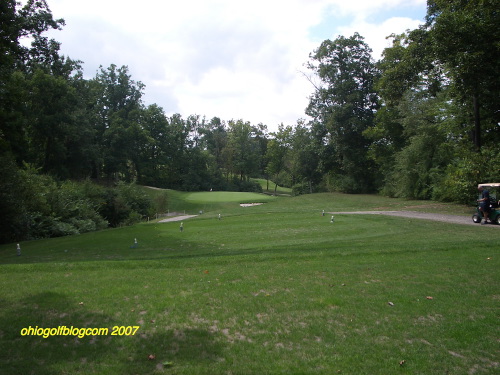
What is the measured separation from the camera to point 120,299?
675cm

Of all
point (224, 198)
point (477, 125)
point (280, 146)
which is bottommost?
point (224, 198)

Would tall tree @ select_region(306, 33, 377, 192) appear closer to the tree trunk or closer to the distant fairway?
the distant fairway

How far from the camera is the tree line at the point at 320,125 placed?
18953 millimetres

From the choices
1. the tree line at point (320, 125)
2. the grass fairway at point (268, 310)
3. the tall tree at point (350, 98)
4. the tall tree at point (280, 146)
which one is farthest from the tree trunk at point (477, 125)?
the tall tree at point (280, 146)

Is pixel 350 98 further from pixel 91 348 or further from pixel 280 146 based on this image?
pixel 91 348

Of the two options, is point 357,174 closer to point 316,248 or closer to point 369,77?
point 369,77

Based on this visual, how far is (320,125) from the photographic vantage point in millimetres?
50438

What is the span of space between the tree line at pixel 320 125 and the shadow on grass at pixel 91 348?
13675 millimetres

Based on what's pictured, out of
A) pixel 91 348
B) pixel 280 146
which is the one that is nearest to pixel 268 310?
pixel 91 348

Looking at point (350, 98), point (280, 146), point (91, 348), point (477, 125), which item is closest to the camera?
point (91, 348)

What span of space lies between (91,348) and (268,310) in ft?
9.87

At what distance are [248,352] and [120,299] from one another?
10.8 ft

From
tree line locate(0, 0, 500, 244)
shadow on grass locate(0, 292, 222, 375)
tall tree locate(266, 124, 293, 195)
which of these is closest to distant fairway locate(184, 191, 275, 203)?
tree line locate(0, 0, 500, 244)

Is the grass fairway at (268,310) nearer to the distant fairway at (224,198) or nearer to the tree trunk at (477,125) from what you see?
the tree trunk at (477,125)
